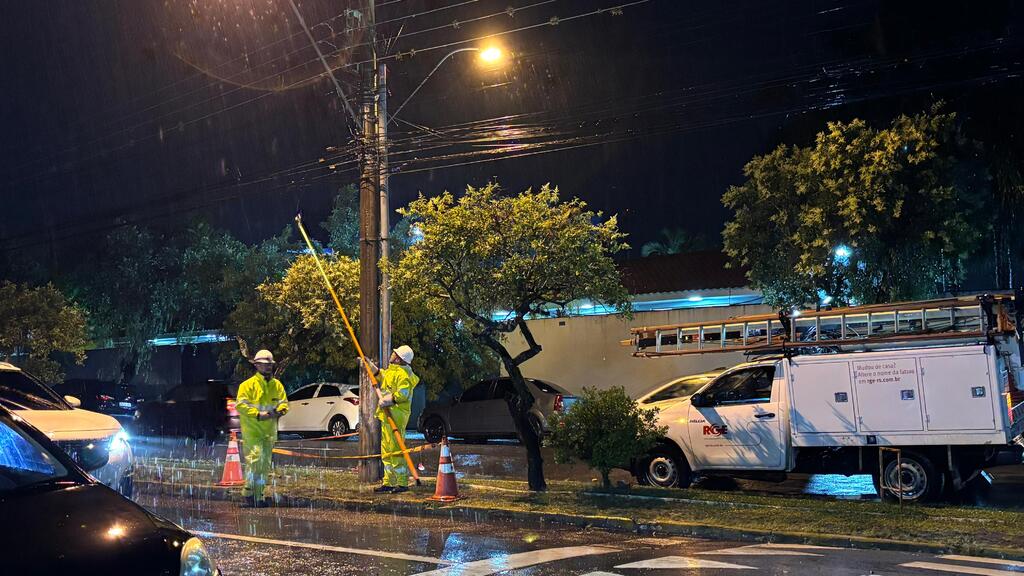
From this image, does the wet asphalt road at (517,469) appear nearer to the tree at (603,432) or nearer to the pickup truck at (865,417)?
the pickup truck at (865,417)

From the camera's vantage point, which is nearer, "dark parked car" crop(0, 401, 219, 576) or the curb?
"dark parked car" crop(0, 401, 219, 576)

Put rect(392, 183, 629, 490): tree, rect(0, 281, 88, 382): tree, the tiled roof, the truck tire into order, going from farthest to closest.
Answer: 1. rect(0, 281, 88, 382): tree
2. the tiled roof
3. the truck tire
4. rect(392, 183, 629, 490): tree

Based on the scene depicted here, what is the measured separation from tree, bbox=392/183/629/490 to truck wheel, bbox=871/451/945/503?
3.65m

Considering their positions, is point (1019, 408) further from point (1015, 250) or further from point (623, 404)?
point (1015, 250)

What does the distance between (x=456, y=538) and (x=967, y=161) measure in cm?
1390

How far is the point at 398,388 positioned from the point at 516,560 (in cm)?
471

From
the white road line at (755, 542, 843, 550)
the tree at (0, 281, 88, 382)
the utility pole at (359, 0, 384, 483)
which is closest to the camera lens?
the white road line at (755, 542, 843, 550)

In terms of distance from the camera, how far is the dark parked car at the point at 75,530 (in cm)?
373

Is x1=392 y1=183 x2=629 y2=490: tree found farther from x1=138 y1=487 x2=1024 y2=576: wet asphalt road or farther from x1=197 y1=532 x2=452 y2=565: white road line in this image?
x1=197 y1=532 x2=452 y2=565: white road line

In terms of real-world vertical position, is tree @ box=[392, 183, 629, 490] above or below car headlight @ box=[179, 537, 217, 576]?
above

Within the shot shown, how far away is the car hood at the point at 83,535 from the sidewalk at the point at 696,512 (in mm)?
6415

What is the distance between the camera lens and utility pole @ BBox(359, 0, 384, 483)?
13.4m

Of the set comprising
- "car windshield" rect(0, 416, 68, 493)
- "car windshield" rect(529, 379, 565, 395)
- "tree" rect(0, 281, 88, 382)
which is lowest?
"car windshield" rect(0, 416, 68, 493)

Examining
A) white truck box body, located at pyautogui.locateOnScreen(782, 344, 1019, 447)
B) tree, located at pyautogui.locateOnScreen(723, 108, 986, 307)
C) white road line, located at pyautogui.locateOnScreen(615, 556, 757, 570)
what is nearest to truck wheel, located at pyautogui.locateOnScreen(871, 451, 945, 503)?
white truck box body, located at pyautogui.locateOnScreen(782, 344, 1019, 447)
